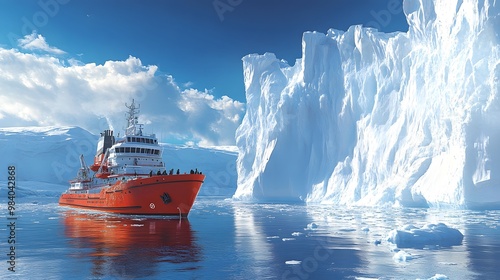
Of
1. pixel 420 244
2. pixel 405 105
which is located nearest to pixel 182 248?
pixel 420 244

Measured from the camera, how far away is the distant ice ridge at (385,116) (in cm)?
3203

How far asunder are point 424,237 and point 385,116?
3474cm

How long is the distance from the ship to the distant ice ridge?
21517mm

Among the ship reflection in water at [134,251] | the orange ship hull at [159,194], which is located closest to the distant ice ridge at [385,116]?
the orange ship hull at [159,194]

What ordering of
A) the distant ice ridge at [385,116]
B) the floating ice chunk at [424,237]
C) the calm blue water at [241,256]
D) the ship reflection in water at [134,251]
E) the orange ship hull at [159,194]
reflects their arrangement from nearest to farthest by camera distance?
the calm blue water at [241,256], the ship reflection in water at [134,251], the floating ice chunk at [424,237], the orange ship hull at [159,194], the distant ice ridge at [385,116]

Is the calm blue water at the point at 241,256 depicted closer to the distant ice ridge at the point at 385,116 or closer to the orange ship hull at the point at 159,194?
the orange ship hull at the point at 159,194

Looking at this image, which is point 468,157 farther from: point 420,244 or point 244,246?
point 244,246

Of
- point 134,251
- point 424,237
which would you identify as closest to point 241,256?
point 134,251

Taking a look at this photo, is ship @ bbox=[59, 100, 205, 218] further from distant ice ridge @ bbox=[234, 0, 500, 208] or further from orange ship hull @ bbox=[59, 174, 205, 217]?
distant ice ridge @ bbox=[234, 0, 500, 208]

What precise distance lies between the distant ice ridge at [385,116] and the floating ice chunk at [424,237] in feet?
61.3

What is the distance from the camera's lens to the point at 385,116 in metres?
47.3

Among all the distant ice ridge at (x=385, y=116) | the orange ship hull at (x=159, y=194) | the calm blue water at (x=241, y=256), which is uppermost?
the distant ice ridge at (x=385, y=116)

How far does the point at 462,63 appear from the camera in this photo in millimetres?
34312

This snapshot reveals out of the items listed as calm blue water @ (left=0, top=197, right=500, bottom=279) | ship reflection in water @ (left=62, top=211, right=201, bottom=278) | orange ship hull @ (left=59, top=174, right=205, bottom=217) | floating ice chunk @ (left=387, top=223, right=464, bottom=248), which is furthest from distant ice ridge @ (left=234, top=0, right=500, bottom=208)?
ship reflection in water @ (left=62, top=211, right=201, bottom=278)
